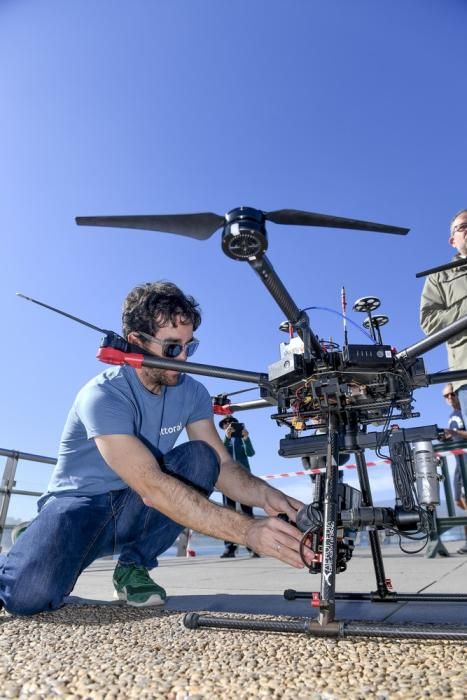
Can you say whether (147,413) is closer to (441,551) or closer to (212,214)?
(212,214)

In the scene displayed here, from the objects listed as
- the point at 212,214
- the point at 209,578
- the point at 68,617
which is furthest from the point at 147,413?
the point at 209,578

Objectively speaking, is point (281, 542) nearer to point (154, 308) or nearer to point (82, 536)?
point (82, 536)

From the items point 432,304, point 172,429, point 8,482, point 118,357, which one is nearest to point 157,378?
point 172,429

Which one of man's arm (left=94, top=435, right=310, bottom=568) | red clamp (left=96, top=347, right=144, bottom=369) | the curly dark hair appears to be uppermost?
the curly dark hair

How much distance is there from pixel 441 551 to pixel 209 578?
2650mm

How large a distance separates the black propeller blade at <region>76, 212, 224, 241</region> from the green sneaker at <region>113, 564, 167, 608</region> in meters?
1.69

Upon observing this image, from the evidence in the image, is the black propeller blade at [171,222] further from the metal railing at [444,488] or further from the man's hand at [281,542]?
the metal railing at [444,488]

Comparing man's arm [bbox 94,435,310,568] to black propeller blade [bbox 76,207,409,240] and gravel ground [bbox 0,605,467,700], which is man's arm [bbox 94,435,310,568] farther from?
black propeller blade [bbox 76,207,409,240]

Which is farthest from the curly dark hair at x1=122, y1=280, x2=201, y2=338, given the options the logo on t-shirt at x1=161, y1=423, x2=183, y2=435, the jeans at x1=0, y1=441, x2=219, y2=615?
the jeans at x1=0, y1=441, x2=219, y2=615

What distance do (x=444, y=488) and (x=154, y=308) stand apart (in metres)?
4.35

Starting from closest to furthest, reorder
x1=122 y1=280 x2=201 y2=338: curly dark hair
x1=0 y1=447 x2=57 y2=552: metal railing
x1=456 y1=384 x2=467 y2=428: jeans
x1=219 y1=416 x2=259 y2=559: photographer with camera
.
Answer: x1=122 y1=280 x2=201 y2=338: curly dark hair
x1=456 y1=384 x2=467 y2=428: jeans
x1=0 y1=447 x2=57 y2=552: metal railing
x1=219 y1=416 x2=259 y2=559: photographer with camera

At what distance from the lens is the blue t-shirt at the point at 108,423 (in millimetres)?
2047

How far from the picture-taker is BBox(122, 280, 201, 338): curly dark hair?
8.02ft

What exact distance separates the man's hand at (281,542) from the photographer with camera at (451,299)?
85.7 inches
